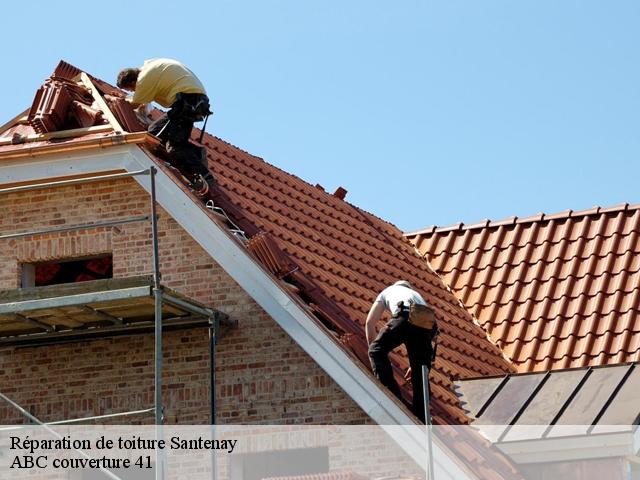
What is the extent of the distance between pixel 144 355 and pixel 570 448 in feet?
13.7

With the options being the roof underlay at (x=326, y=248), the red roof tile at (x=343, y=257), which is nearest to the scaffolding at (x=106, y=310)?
the roof underlay at (x=326, y=248)

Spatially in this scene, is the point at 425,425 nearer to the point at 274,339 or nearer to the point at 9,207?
the point at 274,339

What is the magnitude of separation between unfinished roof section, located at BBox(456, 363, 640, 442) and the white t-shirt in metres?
1.53

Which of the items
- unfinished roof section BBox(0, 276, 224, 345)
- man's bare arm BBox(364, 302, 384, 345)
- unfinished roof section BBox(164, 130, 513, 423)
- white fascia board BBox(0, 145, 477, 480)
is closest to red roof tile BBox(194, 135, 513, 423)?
unfinished roof section BBox(164, 130, 513, 423)

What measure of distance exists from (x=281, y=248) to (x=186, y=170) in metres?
1.25

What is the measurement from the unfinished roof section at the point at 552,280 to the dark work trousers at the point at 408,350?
3.49 meters

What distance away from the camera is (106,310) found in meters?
15.7

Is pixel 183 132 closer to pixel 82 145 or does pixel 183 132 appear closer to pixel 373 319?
pixel 82 145

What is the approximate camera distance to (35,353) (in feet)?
55.0

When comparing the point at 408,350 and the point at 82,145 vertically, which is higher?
the point at 82,145

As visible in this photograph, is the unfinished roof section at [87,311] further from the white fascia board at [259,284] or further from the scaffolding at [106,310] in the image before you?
the white fascia board at [259,284]

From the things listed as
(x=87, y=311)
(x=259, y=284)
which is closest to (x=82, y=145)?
(x=87, y=311)

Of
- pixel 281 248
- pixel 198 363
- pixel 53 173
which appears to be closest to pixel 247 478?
pixel 198 363

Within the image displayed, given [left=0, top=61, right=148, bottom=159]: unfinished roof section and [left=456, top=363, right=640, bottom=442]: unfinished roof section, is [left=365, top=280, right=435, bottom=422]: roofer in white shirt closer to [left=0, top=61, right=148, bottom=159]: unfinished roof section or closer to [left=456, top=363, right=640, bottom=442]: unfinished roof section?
[left=456, top=363, right=640, bottom=442]: unfinished roof section
